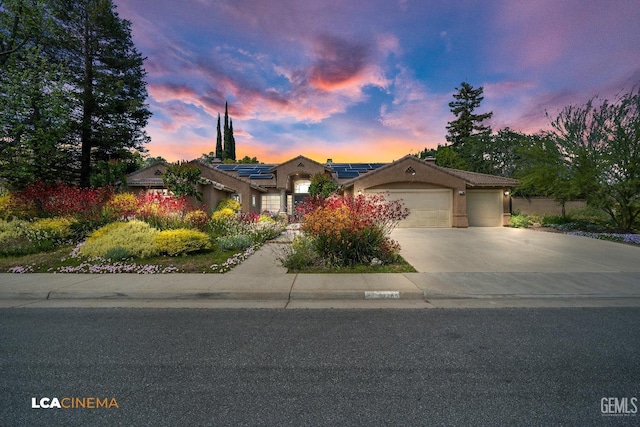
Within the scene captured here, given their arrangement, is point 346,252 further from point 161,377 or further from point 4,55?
point 4,55

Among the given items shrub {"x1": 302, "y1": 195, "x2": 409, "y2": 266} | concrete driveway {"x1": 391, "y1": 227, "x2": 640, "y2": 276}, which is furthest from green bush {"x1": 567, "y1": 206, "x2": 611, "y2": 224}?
shrub {"x1": 302, "y1": 195, "x2": 409, "y2": 266}

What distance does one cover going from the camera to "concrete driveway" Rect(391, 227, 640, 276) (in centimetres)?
761

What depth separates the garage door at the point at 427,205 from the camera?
61.8 feet

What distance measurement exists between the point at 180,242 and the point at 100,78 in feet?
63.6

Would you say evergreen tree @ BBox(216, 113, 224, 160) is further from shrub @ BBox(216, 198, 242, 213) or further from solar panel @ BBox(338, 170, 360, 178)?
shrub @ BBox(216, 198, 242, 213)

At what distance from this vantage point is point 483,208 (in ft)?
64.8

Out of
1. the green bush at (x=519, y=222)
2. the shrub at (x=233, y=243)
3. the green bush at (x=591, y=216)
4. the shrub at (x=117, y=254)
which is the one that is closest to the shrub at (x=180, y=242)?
the shrub at (x=233, y=243)

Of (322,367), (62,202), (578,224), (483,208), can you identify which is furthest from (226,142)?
(322,367)

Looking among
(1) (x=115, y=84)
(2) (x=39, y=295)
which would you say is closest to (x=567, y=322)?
(2) (x=39, y=295)

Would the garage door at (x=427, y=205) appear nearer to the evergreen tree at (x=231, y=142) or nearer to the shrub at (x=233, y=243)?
the shrub at (x=233, y=243)

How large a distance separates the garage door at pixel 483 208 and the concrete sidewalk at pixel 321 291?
13.7m

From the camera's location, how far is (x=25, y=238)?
9.76 metres

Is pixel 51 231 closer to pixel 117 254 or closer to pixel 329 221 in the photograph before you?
pixel 117 254

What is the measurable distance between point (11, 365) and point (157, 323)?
59.5 inches
